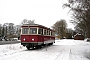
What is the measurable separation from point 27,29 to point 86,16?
7.43 metres

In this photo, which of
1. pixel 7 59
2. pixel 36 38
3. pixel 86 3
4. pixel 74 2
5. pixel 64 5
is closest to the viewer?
pixel 7 59

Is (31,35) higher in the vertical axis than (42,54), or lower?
higher

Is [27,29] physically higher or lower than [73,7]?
lower

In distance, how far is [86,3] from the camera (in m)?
15.0

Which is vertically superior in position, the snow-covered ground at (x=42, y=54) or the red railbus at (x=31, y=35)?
the red railbus at (x=31, y=35)

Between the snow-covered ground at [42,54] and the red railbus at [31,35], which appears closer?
the snow-covered ground at [42,54]

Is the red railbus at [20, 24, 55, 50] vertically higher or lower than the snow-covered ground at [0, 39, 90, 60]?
higher

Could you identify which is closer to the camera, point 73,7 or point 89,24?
point 89,24

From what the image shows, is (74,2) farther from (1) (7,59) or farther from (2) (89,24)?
(1) (7,59)

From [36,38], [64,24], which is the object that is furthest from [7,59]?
[64,24]

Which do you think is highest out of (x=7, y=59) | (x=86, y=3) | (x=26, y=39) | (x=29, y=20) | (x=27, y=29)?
(x=29, y=20)

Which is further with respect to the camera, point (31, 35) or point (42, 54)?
point (31, 35)

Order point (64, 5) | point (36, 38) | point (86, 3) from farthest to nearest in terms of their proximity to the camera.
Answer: point (36, 38)
point (64, 5)
point (86, 3)

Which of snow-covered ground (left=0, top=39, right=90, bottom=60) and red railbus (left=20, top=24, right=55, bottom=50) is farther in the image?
red railbus (left=20, top=24, right=55, bottom=50)
